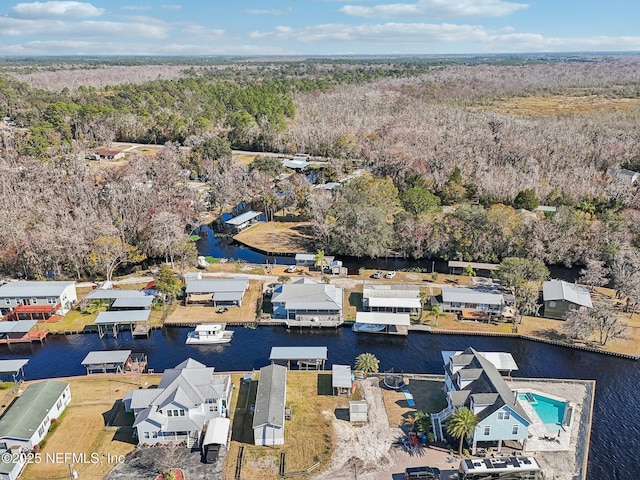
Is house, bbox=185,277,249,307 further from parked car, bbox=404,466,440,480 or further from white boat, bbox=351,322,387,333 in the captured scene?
parked car, bbox=404,466,440,480

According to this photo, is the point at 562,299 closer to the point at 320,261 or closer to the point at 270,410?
the point at 320,261

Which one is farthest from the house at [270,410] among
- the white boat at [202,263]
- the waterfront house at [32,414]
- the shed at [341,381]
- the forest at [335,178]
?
the forest at [335,178]

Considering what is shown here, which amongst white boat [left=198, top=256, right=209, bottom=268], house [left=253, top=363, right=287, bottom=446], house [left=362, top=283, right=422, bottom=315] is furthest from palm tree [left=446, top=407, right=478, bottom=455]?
white boat [left=198, top=256, right=209, bottom=268]

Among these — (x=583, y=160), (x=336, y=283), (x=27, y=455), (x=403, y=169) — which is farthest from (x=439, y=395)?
(x=583, y=160)

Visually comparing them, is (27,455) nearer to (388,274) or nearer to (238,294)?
(238,294)

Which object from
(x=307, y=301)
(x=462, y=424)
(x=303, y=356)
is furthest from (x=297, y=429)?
(x=307, y=301)

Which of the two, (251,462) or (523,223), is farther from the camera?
(523,223)

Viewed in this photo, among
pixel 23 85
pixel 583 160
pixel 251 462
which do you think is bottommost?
pixel 251 462
